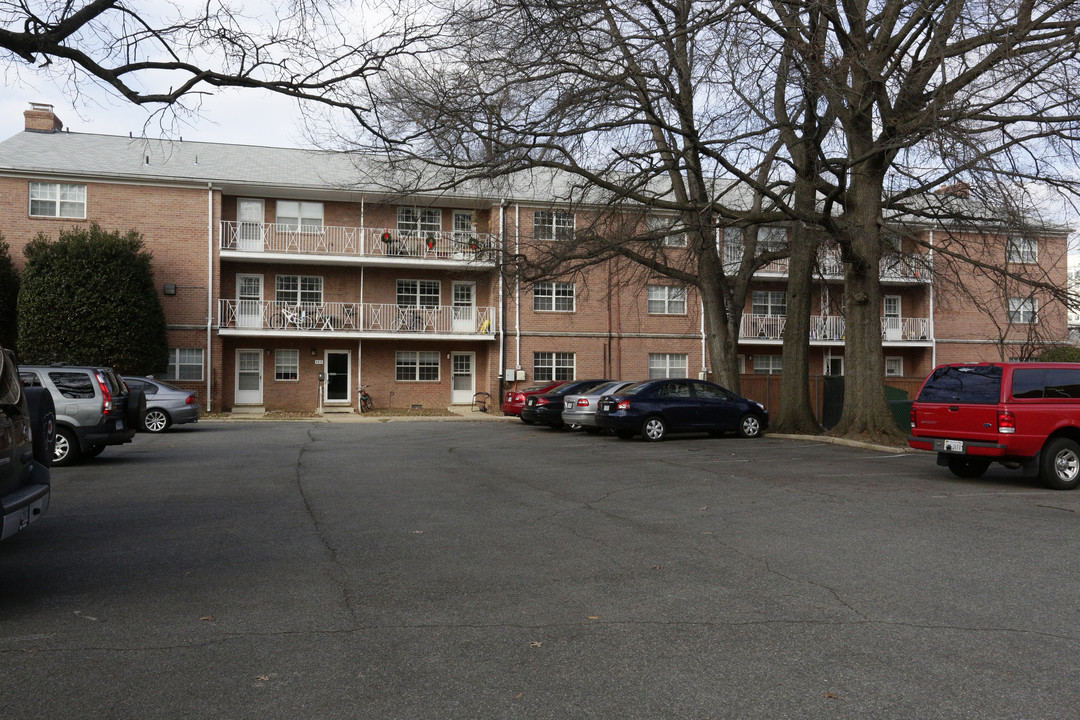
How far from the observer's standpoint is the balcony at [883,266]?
19.6 m

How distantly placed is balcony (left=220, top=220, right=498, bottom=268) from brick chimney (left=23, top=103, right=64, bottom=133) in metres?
8.99

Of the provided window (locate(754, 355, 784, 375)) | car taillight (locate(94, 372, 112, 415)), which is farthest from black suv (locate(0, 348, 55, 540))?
window (locate(754, 355, 784, 375))

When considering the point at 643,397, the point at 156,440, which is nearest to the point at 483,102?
the point at 643,397

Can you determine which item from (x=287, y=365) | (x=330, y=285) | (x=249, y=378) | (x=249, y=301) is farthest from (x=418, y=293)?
(x=249, y=378)

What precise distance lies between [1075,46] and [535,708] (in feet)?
45.9

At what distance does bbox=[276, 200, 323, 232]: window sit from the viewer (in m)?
32.2

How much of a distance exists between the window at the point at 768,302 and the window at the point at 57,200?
26.7 metres

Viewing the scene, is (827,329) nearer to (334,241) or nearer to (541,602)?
(334,241)

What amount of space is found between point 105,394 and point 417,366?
66.1 feet

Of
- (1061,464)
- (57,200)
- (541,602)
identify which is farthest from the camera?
(57,200)

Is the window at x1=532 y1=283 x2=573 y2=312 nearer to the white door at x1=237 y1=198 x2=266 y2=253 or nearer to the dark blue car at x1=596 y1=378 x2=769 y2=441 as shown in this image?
the white door at x1=237 y1=198 x2=266 y2=253

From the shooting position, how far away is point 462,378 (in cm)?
3434

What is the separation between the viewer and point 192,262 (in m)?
30.4

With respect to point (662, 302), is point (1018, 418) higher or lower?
lower
